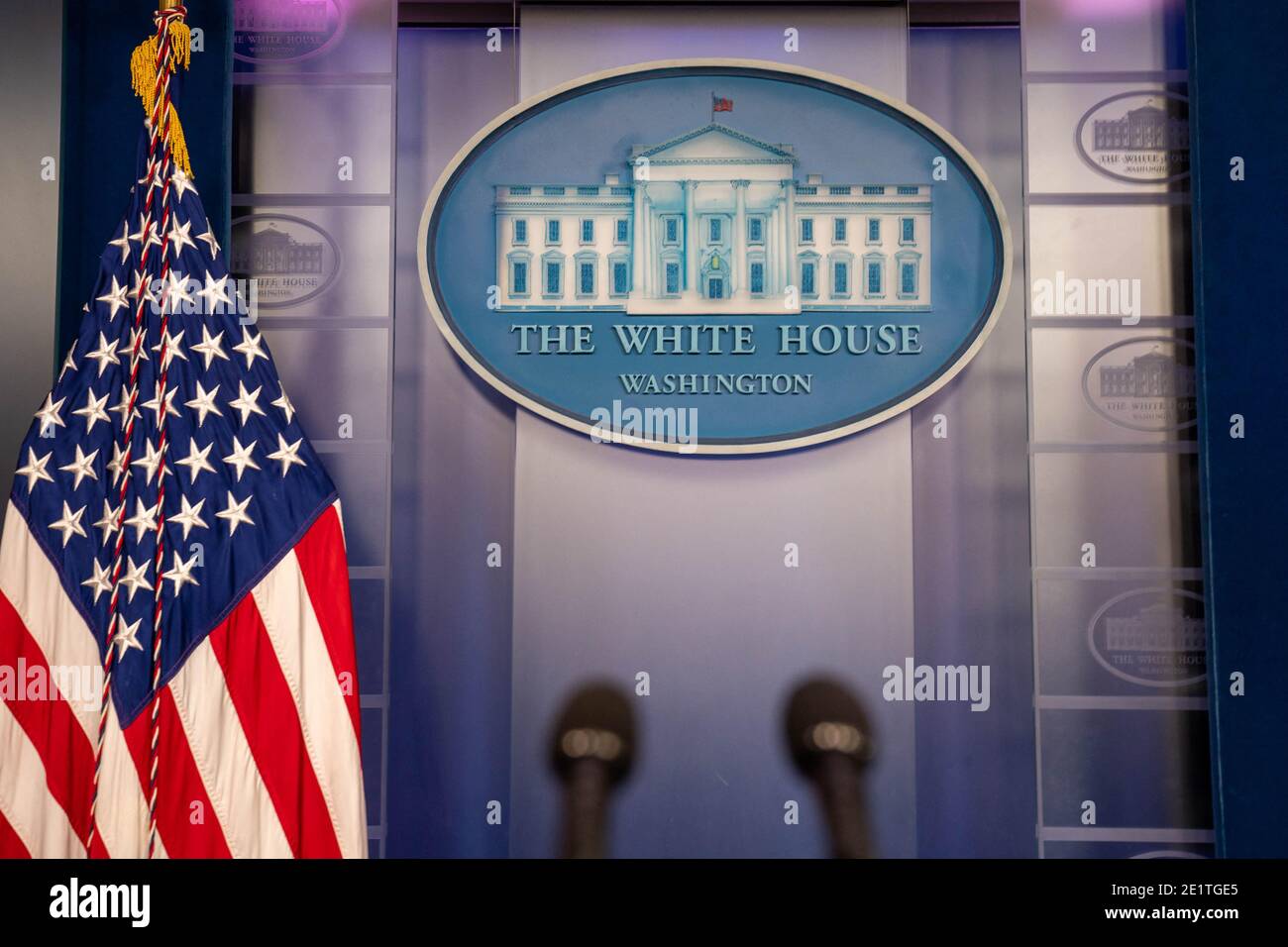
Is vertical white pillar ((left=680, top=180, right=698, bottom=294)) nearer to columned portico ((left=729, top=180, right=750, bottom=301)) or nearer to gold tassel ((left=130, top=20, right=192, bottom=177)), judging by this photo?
columned portico ((left=729, top=180, right=750, bottom=301))

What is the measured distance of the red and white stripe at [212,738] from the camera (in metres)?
2.84

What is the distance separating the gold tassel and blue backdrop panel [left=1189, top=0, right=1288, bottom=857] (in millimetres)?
2632

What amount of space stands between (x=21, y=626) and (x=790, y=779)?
1943 mm

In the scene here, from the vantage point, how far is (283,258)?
3400 mm

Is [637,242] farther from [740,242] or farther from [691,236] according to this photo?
[740,242]

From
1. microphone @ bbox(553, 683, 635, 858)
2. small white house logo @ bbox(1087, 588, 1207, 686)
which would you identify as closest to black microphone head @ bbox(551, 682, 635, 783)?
microphone @ bbox(553, 683, 635, 858)

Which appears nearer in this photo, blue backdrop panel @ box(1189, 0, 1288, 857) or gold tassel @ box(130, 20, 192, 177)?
gold tassel @ box(130, 20, 192, 177)

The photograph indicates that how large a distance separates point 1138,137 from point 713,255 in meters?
1.23

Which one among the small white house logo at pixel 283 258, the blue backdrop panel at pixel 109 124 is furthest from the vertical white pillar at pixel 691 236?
the blue backdrop panel at pixel 109 124

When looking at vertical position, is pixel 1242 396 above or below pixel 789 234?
below
